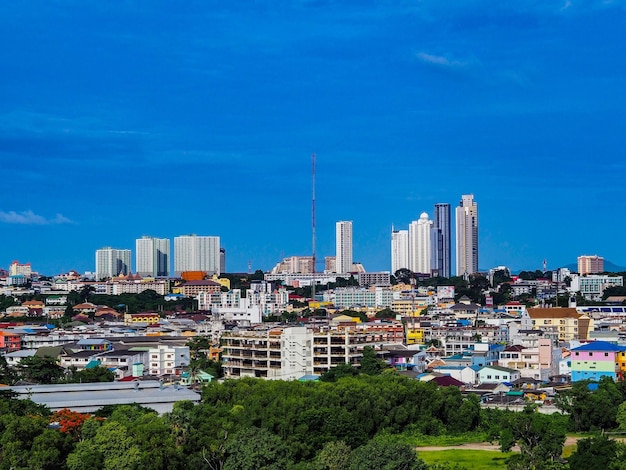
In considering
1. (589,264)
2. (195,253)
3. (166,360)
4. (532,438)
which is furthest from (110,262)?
(532,438)

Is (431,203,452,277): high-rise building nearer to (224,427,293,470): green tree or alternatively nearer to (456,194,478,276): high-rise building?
(456,194,478,276): high-rise building

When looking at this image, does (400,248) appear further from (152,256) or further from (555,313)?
(555,313)

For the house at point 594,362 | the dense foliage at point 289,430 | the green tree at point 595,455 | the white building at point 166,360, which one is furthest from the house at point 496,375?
the green tree at point 595,455

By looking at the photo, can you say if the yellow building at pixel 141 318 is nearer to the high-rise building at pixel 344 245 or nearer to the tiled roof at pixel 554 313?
the tiled roof at pixel 554 313

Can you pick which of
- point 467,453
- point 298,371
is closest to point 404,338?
point 298,371

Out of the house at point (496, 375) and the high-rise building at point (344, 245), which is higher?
the high-rise building at point (344, 245)

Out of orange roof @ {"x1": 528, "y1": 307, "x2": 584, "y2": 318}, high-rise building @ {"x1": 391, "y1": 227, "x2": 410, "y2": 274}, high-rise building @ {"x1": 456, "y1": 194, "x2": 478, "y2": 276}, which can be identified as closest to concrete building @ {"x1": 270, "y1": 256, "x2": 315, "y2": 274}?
high-rise building @ {"x1": 391, "y1": 227, "x2": 410, "y2": 274}
